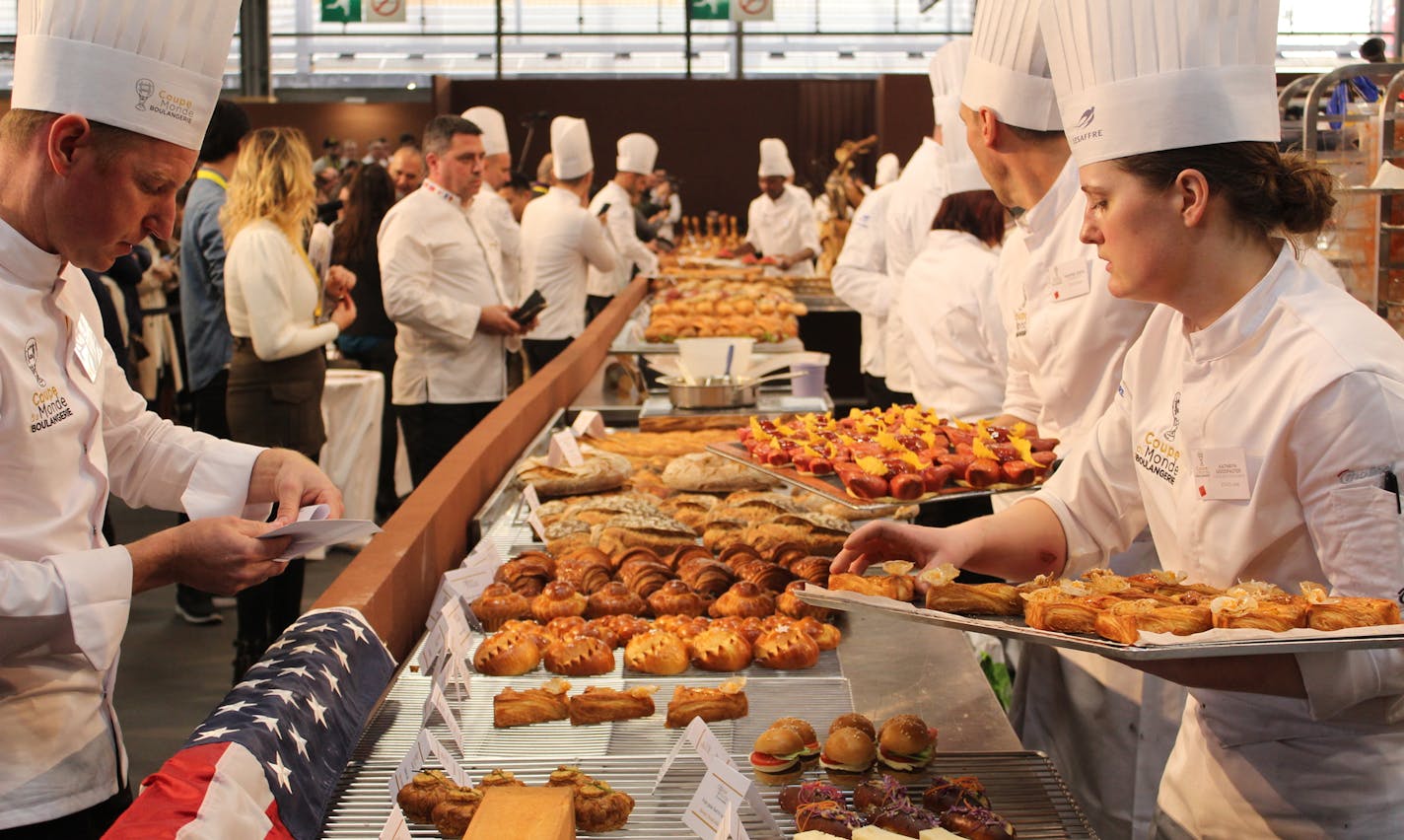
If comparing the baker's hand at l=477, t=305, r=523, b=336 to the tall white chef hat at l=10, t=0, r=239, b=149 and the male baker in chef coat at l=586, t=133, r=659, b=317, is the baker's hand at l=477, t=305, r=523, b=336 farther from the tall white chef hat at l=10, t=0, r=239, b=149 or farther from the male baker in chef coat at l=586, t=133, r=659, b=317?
the male baker in chef coat at l=586, t=133, r=659, b=317

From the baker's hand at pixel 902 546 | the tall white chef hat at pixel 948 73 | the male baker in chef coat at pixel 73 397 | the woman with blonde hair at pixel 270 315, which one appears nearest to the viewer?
the male baker in chef coat at pixel 73 397

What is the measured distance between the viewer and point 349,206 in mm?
5887

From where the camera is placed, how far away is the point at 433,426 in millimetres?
4957

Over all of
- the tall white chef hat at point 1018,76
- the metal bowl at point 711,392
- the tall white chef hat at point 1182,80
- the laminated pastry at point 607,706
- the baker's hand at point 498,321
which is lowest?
the laminated pastry at point 607,706

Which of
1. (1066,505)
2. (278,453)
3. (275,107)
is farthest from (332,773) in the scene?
(275,107)

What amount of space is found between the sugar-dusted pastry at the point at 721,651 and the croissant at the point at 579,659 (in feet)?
0.41

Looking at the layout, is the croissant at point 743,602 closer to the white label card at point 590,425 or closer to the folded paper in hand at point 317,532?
the folded paper in hand at point 317,532

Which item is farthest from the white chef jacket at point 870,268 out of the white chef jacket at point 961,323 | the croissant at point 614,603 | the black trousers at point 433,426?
the croissant at point 614,603

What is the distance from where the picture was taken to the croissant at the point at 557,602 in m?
2.06

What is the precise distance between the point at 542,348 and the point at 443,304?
8.27 feet

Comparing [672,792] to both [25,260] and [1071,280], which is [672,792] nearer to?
[25,260]

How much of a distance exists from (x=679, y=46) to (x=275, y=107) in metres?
4.86

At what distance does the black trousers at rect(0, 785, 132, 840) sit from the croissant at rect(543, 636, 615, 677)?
0.57m

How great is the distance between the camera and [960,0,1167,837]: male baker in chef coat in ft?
7.44
